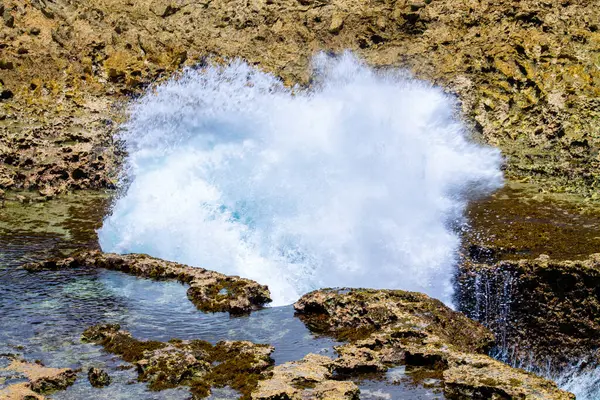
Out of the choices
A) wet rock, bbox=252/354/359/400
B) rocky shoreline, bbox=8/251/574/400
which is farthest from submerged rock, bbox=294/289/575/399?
wet rock, bbox=252/354/359/400

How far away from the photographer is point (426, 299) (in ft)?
29.6

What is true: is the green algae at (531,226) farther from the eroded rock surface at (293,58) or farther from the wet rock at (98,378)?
the wet rock at (98,378)

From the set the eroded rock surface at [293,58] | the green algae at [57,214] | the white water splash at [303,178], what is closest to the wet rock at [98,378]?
the white water splash at [303,178]

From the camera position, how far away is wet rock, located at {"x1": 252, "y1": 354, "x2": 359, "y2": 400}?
6336 mm

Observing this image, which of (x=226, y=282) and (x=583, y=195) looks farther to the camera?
(x=583, y=195)

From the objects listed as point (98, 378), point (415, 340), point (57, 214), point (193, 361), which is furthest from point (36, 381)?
point (57, 214)

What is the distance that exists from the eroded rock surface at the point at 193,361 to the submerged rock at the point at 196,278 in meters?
1.63

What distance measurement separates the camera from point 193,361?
7.16m

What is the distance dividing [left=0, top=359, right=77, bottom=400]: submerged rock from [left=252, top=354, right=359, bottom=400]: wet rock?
2061mm

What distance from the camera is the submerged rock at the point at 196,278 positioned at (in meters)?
9.57

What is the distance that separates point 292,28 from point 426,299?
1465 cm

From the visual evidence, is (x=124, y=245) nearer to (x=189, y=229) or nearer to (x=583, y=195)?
(x=189, y=229)

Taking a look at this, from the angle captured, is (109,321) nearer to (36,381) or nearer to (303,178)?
(36,381)

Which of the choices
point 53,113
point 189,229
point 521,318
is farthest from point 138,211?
point 521,318
